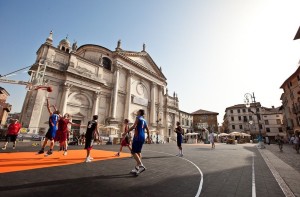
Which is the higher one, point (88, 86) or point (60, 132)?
point (88, 86)

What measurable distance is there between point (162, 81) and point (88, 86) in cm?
2078

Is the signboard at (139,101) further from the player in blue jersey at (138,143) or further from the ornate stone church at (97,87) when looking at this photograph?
the player in blue jersey at (138,143)

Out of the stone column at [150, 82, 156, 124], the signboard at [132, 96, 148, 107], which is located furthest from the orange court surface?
the stone column at [150, 82, 156, 124]

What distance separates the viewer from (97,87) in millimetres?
25047

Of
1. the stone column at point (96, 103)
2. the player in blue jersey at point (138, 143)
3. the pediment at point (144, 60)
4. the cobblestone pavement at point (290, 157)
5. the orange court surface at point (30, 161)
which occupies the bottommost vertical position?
the cobblestone pavement at point (290, 157)

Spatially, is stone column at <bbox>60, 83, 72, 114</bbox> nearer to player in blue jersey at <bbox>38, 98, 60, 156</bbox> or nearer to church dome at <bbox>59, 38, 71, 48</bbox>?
church dome at <bbox>59, 38, 71, 48</bbox>

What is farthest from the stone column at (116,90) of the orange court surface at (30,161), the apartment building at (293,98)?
the apartment building at (293,98)

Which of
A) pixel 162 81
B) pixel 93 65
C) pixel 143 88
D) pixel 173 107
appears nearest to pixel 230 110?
pixel 173 107

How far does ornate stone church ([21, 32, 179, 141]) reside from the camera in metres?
19.0

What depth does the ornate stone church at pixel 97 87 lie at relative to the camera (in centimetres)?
A: 1898

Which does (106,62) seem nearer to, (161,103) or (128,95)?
(128,95)

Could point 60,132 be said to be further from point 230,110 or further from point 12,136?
point 230,110

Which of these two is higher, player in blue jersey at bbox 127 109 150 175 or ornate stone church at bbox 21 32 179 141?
ornate stone church at bbox 21 32 179 141

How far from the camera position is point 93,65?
26.1 meters
